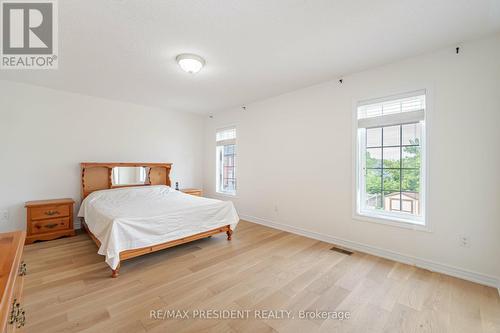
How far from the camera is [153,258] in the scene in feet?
8.98

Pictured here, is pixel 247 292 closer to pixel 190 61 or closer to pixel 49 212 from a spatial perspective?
pixel 190 61

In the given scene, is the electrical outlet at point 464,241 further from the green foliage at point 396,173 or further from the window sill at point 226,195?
the window sill at point 226,195

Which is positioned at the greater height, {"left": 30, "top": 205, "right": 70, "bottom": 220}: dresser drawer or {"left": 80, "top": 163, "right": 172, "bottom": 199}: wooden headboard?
{"left": 80, "top": 163, "right": 172, "bottom": 199}: wooden headboard

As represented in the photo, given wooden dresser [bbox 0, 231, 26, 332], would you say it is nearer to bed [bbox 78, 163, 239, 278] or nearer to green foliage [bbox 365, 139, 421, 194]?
bed [bbox 78, 163, 239, 278]

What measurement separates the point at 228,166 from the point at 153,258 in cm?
286

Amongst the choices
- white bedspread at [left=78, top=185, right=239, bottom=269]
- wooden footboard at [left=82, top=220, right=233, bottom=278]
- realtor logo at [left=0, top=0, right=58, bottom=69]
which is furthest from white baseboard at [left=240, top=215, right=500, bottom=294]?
realtor logo at [left=0, top=0, right=58, bottom=69]

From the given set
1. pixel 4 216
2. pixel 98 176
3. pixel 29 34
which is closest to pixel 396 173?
pixel 29 34

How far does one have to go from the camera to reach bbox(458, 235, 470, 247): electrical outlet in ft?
7.38

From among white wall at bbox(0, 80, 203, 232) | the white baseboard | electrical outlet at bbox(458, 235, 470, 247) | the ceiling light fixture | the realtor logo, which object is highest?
the realtor logo

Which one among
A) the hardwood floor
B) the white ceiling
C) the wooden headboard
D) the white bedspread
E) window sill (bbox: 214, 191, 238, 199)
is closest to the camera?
the hardwood floor

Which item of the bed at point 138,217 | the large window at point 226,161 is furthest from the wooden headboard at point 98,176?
the large window at point 226,161

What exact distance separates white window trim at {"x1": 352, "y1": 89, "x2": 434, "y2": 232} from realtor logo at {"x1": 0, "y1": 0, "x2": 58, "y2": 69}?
3.47 m

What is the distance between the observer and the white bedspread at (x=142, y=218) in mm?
2363

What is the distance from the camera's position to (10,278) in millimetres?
854
